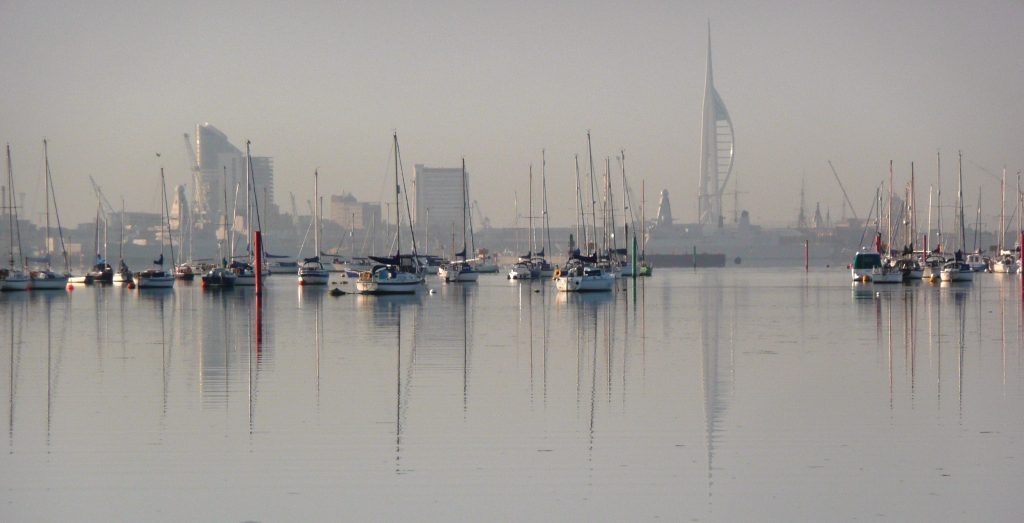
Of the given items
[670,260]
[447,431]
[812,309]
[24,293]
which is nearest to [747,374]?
[447,431]

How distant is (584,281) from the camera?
64562mm

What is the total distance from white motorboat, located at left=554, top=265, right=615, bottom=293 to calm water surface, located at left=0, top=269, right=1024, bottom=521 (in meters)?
27.5

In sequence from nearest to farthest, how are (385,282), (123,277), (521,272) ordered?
(385,282), (123,277), (521,272)

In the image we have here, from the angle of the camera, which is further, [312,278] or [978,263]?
[978,263]

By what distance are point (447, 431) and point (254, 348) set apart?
1396 cm

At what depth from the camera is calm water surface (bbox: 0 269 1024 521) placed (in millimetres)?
13266

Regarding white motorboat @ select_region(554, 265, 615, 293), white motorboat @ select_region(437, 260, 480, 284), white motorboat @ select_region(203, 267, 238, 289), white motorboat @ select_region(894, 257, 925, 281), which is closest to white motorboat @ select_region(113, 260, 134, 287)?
white motorboat @ select_region(203, 267, 238, 289)

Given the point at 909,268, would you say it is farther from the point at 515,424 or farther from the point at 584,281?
the point at 515,424

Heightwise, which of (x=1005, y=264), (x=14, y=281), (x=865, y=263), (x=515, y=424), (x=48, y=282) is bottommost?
(x=515, y=424)

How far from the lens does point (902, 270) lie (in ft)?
267

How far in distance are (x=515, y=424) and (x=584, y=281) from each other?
4682cm

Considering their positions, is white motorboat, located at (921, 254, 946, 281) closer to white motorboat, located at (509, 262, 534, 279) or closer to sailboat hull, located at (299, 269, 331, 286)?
white motorboat, located at (509, 262, 534, 279)

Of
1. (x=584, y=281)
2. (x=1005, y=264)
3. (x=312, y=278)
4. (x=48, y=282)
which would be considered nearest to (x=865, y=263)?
(x=584, y=281)

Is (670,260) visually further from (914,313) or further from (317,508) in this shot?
(317,508)
